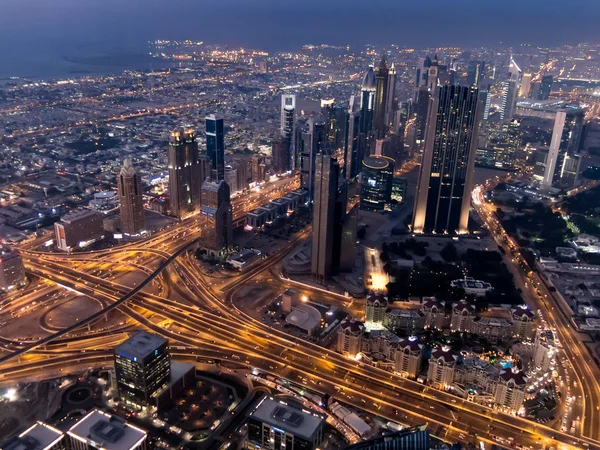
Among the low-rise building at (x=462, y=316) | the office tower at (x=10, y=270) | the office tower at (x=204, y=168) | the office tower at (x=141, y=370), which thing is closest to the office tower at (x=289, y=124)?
the office tower at (x=204, y=168)

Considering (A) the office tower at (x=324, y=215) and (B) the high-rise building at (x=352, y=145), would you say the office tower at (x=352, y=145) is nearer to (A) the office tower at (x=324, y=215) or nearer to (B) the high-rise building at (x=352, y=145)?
(B) the high-rise building at (x=352, y=145)

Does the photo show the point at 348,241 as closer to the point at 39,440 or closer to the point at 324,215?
the point at 324,215

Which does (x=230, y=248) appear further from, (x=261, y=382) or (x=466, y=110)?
(x=466, y=110)

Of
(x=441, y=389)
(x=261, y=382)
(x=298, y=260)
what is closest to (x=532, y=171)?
(x=298, y=260)

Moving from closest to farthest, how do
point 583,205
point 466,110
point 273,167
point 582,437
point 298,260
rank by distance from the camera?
1. point 582,437
2. point 298,260
3. point 466,110
4. point 583,205
5. point 273,167

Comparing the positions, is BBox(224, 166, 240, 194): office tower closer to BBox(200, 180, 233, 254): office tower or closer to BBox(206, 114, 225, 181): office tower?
BBox(206, 114, 225, 181): office tower
